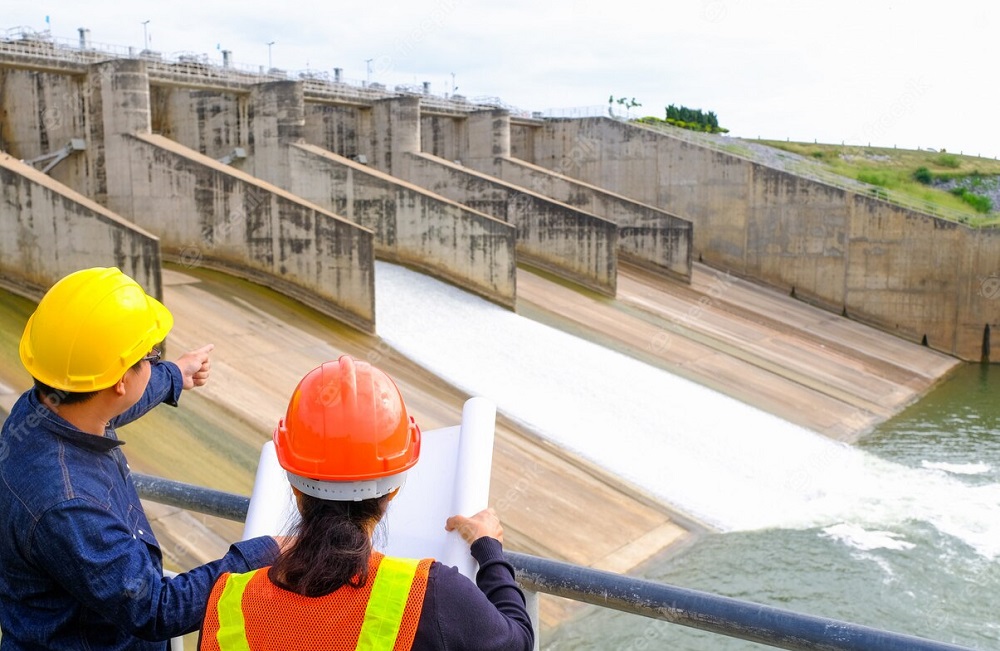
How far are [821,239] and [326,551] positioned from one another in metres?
21.7

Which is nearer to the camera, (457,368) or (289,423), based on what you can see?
(289,423)

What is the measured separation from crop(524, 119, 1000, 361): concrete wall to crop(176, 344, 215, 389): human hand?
20.7 meters

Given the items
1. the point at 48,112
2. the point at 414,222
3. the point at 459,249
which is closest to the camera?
the point at 48,112

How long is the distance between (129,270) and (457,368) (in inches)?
174

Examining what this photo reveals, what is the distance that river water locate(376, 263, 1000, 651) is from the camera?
793 cm

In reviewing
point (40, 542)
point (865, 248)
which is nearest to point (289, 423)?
point (40, 542)

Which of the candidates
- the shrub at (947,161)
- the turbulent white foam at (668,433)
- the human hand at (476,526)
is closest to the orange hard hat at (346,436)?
the human hand at (476,526)

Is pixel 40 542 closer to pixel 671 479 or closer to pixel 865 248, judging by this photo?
pixel 671 479

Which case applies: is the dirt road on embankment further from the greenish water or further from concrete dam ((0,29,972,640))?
the greenish water

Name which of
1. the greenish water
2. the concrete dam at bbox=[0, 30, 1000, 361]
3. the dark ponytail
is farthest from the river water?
the dark ponytail

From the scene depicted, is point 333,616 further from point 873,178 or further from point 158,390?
point 873,178

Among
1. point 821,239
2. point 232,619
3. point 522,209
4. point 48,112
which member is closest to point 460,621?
point 232,619

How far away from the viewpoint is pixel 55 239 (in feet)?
33.8

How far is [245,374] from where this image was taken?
34.6 feet
